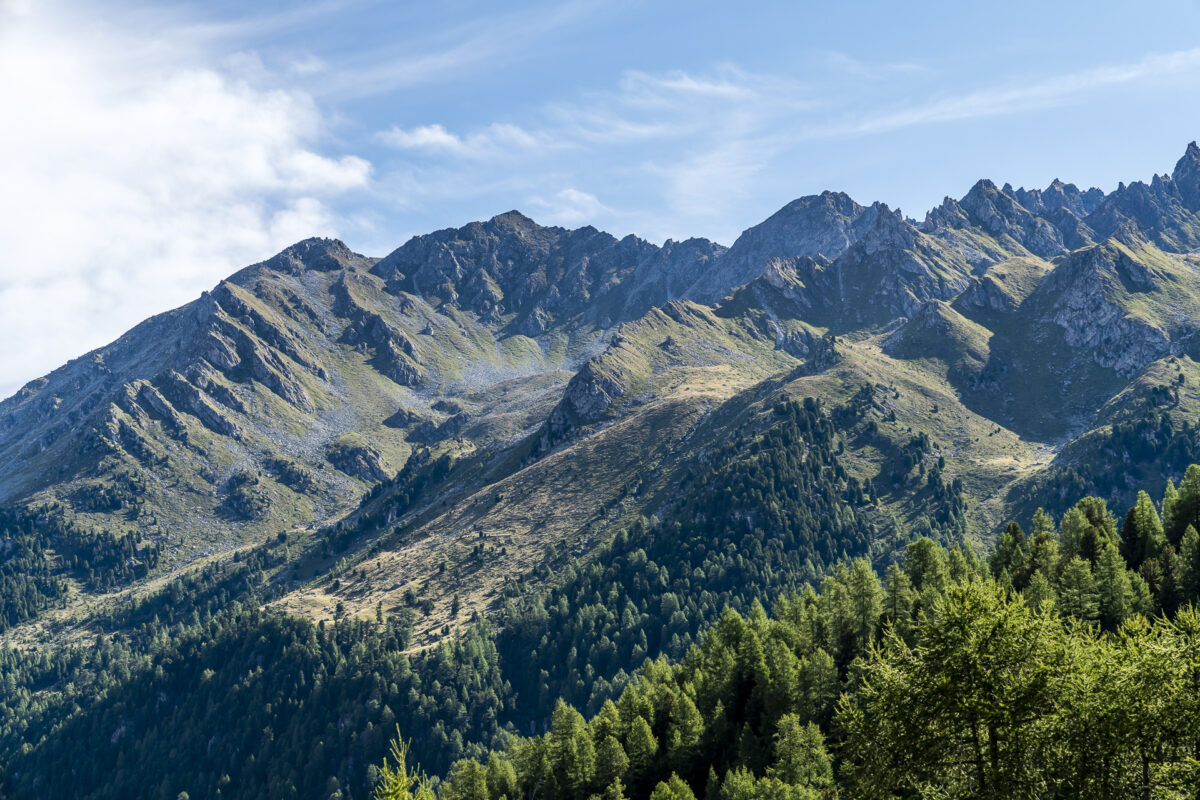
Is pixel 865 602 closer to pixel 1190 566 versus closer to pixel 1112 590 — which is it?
pixel 1112 590

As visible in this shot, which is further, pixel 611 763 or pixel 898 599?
pixel 611 763

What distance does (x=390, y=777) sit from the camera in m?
32.6

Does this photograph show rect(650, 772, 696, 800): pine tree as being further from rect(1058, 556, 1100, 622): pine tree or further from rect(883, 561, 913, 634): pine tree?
rect(1058, 556, 1100, 622): pine tree

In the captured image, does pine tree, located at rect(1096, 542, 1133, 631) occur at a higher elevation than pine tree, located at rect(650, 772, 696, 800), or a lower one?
higher

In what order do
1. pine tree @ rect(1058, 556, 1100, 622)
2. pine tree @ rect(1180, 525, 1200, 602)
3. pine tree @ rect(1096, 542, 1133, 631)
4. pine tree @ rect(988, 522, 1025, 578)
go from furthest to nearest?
pine tree @ rect(988, 522, 1025, 578) < pine tree @ rect(1180, 525, 1200, 602) < pine tree @ rect(1096, 542, 1133, 631) < pine tree @ rect(1058, 556, 1100, 622)

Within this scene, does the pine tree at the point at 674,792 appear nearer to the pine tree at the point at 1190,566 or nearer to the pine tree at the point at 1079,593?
the pine tree at the point at 1079,593

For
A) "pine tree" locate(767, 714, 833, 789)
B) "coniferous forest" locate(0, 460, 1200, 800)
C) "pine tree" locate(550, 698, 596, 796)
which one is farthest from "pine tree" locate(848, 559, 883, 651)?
"pine tree" locate(550, 698, 596, 796)

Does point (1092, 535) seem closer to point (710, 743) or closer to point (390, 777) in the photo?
point (710, 743)

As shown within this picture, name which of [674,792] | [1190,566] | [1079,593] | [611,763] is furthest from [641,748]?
[1190,566]

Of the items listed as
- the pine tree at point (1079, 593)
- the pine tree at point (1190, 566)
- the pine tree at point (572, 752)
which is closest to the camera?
the pine tree at point (1079, 593)

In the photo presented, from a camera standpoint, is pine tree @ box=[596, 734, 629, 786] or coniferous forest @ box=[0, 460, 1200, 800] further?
pine tree @ box=[596, 734, 629, 786]

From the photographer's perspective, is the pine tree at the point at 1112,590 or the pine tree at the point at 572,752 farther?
the pine tree at the point at 572,752

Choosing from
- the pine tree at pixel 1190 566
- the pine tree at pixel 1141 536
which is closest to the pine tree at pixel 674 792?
the pine tree at pixel 1190 566

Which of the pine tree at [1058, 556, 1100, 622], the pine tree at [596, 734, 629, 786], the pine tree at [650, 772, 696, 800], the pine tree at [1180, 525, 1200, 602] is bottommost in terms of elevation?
the pine tree at [596, 734, 629, 786]
